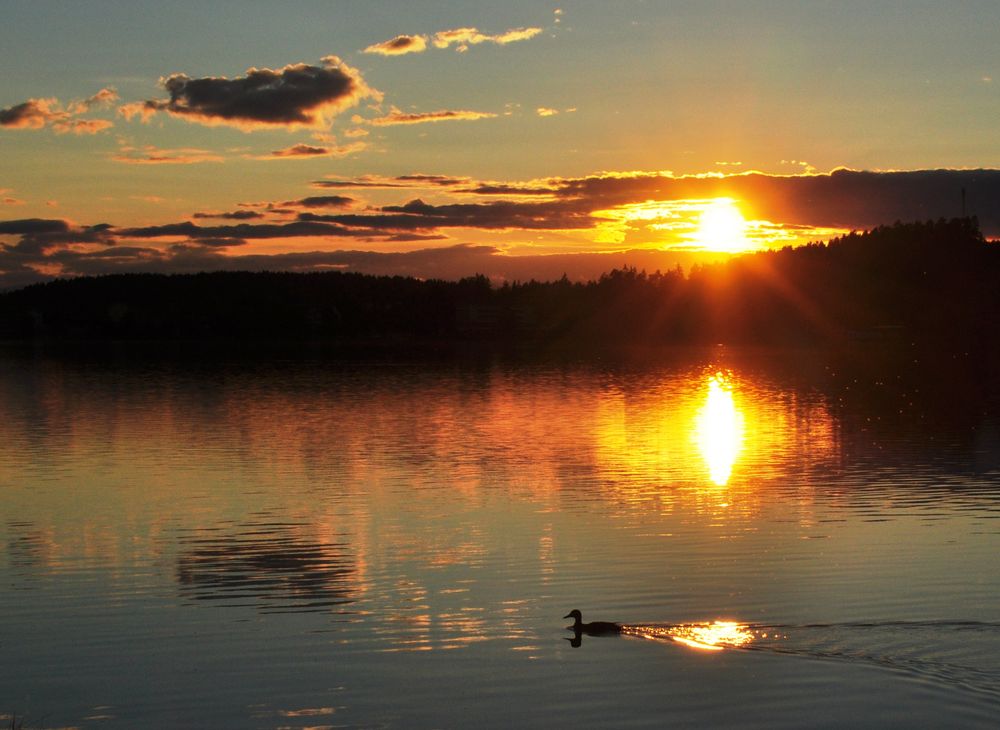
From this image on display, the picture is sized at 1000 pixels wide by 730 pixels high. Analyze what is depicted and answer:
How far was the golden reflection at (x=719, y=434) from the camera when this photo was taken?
41.3m

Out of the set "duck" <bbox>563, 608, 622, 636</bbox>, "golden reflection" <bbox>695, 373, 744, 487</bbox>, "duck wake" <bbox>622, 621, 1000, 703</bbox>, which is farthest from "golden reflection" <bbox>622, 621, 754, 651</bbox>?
"golden reflection" <bbox>695, 373, 744, 487</bbox>

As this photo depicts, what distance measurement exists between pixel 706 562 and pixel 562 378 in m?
78.3

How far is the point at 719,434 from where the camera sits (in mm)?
53156

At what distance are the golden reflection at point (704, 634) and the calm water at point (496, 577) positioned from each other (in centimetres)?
6

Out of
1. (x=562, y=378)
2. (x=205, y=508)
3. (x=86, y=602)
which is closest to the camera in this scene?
(x=86, y=602)

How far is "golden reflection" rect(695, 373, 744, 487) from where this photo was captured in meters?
41.3

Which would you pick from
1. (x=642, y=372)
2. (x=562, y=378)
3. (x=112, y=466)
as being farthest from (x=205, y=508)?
(x=642, y=372)

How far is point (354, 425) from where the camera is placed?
56719 millimetres

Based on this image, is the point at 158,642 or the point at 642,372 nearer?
the point at 158,642

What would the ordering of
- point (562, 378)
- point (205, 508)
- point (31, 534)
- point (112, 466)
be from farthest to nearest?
point (562, 378)
point (112, 466)
point (205, 508)
point (31, 534)

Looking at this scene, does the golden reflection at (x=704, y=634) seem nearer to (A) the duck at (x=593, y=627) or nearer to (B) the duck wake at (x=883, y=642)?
(B) the duck wake at (x=883, y=642)

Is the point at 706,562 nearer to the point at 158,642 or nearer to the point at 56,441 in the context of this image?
the point at 158,642

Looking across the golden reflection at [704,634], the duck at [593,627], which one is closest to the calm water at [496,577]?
the golden reflection at [704,634]

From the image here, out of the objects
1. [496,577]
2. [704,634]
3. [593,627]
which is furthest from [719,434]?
[593,627]
